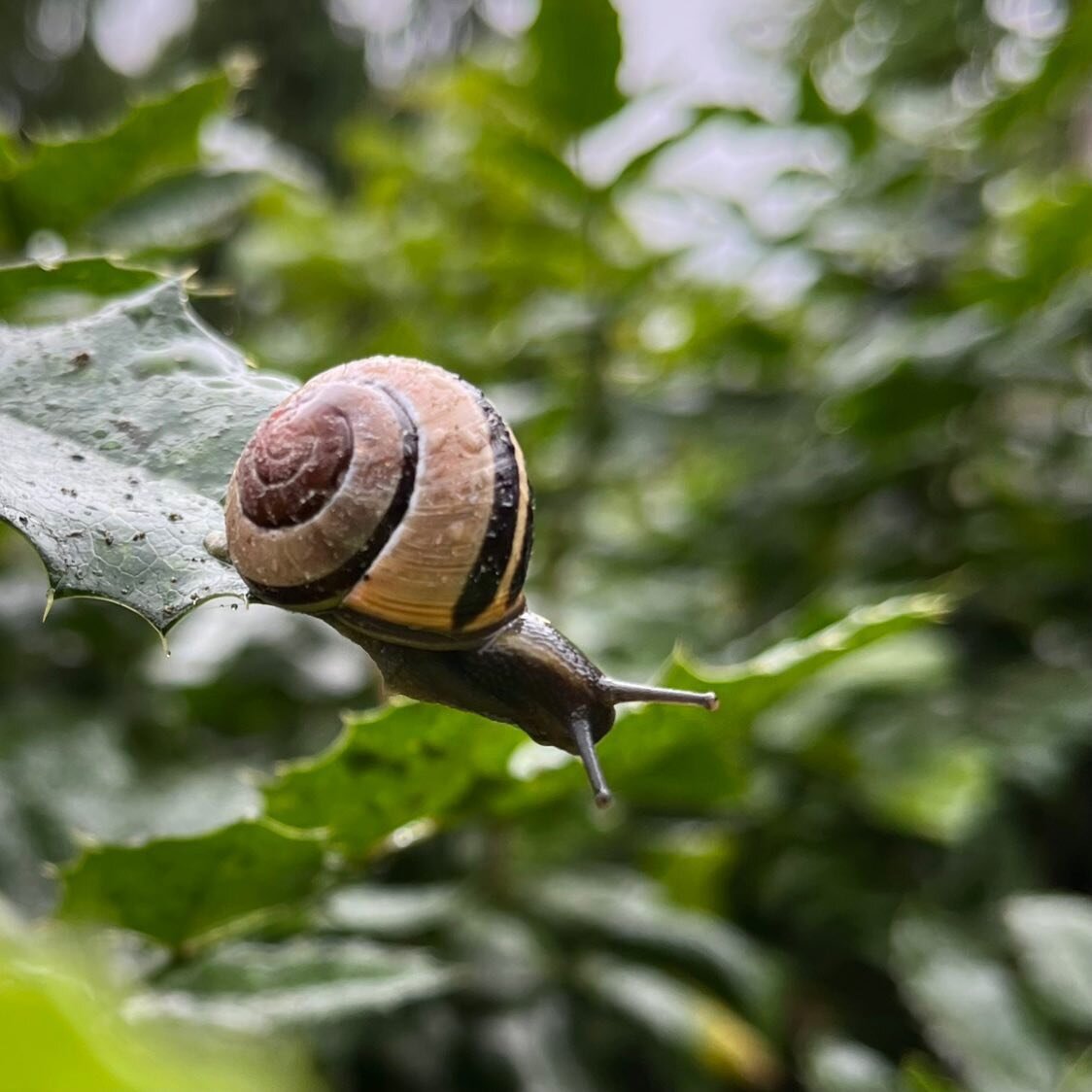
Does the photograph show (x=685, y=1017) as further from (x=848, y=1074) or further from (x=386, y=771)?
(x=386, y=771)

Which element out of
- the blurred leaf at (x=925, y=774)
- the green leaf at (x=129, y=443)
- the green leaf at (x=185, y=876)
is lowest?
the blurred leaf at (x=925, y=774)

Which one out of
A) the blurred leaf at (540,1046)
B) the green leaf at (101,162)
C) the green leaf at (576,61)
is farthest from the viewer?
the green leaf at (576,61)

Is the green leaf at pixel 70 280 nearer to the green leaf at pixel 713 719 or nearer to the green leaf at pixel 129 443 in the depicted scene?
the green leaf at pixel 129 443

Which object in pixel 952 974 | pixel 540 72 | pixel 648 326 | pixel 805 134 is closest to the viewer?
pixel 952 974

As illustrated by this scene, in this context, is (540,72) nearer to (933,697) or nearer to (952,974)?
(933,697)

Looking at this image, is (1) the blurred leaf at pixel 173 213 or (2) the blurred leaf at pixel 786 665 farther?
(1) the blurred leaf at pixel 173 213

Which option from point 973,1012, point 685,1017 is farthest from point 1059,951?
point 685,1017

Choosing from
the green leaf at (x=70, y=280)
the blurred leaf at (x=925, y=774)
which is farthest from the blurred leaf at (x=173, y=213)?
the blurred leaf at (x=925, y=774)

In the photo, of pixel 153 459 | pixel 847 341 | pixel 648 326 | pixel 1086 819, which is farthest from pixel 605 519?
pixel 153 459
